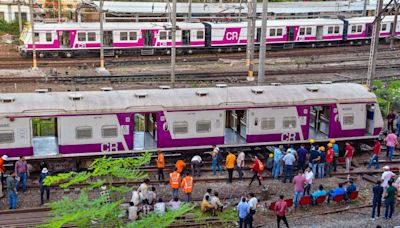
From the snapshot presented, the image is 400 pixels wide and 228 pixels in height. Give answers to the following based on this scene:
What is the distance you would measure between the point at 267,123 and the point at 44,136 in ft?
29.7

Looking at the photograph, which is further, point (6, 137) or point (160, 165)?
point (160, 165)

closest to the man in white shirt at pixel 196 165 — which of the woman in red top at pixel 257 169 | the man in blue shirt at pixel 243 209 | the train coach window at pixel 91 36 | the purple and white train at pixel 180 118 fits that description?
the purple and white train at pixel 180 118

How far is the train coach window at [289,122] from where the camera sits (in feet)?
73.8

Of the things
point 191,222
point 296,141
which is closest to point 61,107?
point 191,222

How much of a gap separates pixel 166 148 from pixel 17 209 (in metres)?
6.26

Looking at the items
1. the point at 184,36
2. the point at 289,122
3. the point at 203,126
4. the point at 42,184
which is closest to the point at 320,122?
the point at 289,122

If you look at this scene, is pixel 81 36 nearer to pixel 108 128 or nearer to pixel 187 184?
pixel 108 128

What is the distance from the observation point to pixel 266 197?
19.1 metres

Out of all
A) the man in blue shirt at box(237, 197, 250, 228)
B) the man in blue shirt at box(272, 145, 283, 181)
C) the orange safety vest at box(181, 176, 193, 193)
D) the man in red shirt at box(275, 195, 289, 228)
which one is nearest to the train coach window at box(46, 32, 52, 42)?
the man in blue shirt at box(272, 145, 283, 181)

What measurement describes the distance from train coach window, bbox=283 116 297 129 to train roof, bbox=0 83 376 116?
25.1 inches

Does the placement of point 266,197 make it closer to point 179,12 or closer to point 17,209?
point 17,209

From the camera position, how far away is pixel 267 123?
22.3m

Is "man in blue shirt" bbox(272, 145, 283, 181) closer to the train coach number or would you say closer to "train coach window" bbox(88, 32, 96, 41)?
the train coach number

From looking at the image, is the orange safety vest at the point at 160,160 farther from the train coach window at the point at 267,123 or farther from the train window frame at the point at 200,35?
the train window frame at the point at 200,35
